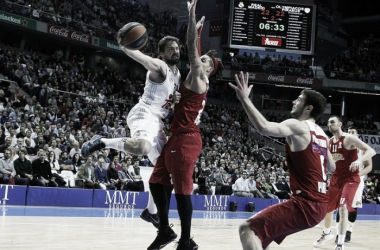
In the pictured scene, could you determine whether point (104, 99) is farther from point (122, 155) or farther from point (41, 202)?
point (41, 202)

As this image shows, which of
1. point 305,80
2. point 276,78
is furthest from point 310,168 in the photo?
point 305,80

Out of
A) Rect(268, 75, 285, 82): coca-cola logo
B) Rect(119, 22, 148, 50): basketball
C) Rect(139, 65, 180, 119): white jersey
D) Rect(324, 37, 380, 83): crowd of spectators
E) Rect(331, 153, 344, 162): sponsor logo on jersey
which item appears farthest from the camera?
Rect(324, 37, 380, 83): crowd of spectators

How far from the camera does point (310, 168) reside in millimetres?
4094

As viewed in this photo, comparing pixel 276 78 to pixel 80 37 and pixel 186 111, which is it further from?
pixel 186 111

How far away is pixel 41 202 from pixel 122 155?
4.02 meters

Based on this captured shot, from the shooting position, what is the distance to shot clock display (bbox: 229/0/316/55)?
25500 mm

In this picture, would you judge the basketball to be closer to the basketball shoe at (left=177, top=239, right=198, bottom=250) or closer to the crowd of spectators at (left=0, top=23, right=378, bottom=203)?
the basketball shoe at (left=177, top=239, right=198, bottom=250)

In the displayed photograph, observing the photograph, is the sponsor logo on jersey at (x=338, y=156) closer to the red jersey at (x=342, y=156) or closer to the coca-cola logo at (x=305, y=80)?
the red jersey at (x=342, y=156)

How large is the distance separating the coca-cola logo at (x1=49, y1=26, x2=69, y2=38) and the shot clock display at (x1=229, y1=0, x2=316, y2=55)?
7979 millimetres

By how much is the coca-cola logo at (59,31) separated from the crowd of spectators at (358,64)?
1608 centimetres

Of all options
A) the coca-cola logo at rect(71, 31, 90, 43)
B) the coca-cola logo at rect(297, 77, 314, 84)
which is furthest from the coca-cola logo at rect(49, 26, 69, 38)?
the coca-cola logo at rect(297, 77, 314, 84)

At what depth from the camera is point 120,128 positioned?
1678 centimetres

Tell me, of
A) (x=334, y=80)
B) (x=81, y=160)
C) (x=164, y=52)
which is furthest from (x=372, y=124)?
(x=164, y=52)

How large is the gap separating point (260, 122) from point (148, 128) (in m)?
1.76
